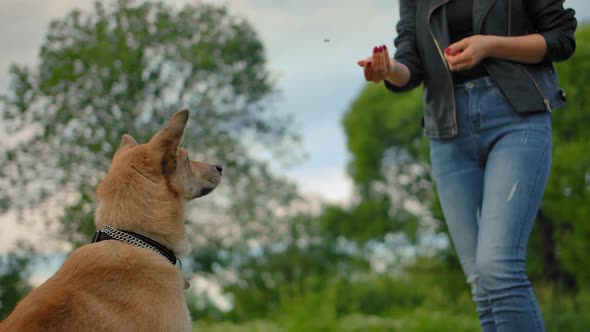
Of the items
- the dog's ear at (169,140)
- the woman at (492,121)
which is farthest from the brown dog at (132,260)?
the woman at (492,121)

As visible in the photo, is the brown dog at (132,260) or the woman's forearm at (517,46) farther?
the woman's forearm at (517,46)

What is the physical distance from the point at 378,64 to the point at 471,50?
0.43 meters

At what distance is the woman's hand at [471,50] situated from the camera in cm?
259

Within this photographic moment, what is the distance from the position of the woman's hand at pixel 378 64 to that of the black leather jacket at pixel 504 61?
0.22m

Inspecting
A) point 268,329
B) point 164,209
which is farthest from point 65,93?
point 164,209

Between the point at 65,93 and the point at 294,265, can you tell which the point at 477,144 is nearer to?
the point at 65,93

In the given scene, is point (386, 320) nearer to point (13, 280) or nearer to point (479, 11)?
point (13, 280)

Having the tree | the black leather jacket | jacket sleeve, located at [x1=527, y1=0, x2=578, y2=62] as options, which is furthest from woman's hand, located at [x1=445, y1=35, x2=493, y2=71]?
the tree

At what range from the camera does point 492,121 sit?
2691mm

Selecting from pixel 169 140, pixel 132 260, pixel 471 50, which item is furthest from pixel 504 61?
pixel 132 260

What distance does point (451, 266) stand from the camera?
11.9 meters

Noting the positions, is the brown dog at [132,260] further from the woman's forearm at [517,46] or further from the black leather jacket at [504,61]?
the woman's forearm at [517,46]

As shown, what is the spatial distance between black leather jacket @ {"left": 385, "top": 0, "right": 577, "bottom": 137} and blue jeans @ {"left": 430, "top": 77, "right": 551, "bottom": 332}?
5 centimetres

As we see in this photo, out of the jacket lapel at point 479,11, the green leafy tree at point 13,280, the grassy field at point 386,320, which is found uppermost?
the jacket lapel at point 479,11
